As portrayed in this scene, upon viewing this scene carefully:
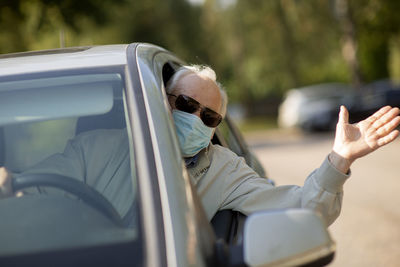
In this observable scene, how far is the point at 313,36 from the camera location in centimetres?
2845

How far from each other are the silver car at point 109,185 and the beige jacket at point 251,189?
0.11 metres

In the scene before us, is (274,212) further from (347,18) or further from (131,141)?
(347,18)

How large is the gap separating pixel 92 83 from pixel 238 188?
731 mm

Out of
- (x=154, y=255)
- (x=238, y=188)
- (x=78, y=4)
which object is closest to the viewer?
(x=154, y=255)

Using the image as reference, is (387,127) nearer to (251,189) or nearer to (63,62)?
(251,189)

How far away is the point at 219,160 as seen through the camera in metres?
2.38

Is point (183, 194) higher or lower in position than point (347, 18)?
lower

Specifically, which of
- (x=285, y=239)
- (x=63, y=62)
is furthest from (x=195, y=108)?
(x=285, y=239)

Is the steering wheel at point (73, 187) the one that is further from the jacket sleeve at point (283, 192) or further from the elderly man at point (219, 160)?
the jacket sleeve at point (283, 192)

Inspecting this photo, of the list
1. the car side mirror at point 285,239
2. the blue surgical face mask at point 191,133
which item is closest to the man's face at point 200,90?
the blue surgical face mask at point 191,133

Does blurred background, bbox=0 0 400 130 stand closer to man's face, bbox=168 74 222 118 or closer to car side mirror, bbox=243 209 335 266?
man's face, bbox=168 74 222 118

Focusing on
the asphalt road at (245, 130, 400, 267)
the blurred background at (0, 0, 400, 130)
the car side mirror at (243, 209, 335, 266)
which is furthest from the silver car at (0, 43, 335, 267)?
the blurred background at (0, 0, 400, 130)

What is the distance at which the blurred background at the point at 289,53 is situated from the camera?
6859mm

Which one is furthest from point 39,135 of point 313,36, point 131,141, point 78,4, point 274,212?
point 313,36
